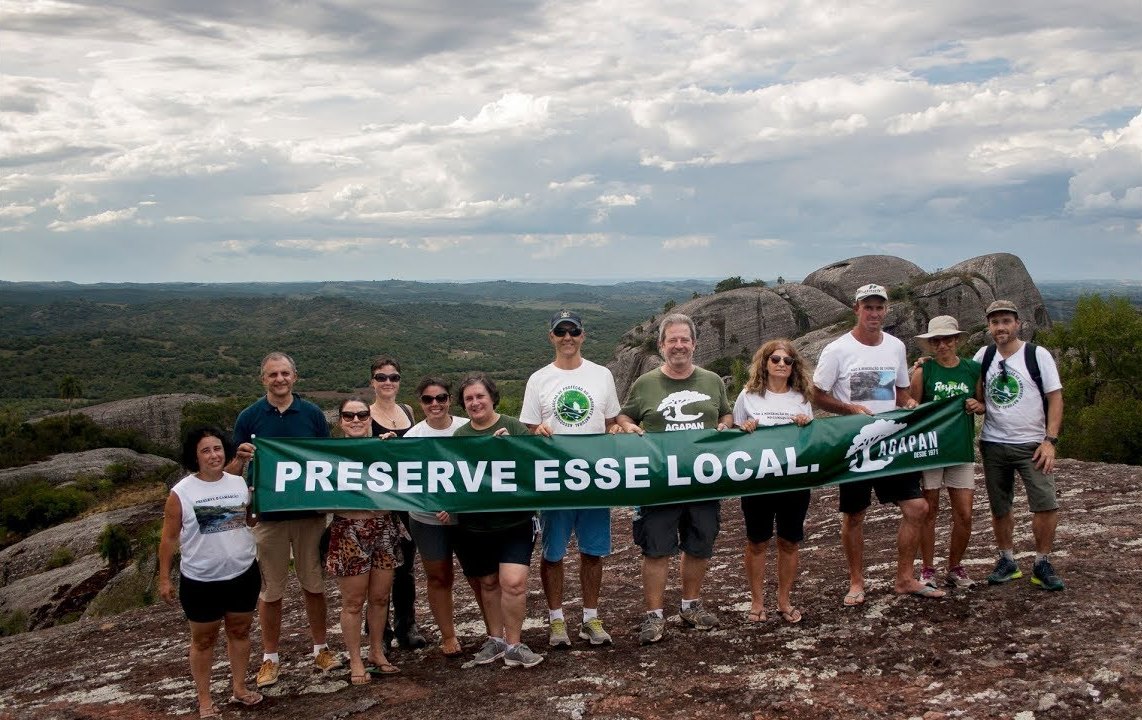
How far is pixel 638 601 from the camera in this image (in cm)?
863

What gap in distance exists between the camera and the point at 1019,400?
23.9 feet

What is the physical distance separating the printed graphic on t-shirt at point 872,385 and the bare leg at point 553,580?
9.82ft

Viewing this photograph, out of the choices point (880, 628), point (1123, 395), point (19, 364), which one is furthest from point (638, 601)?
point (19, 364)

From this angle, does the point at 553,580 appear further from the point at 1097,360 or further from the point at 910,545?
the point at 1097,360

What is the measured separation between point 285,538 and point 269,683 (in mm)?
1159

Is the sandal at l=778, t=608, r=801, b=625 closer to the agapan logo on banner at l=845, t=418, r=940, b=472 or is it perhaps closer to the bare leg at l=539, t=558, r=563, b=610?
the agapan logo on banner at l=845, t=418, r=940, b=472

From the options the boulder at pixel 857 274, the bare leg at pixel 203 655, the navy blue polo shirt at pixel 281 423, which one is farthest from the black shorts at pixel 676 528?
the boulder at pixel 857 274

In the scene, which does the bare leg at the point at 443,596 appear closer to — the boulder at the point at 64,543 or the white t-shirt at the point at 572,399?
the white t-shirt at the point at 572,399

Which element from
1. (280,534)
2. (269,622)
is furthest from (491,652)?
(280,534)

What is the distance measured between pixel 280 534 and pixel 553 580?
231 centimetres

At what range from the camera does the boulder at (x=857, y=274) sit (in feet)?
229

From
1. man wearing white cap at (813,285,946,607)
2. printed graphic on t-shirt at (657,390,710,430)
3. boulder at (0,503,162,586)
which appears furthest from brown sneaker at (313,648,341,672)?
boulder at (0,503,162,586)

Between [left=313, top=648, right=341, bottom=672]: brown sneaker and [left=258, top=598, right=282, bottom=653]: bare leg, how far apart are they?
1.17 ft

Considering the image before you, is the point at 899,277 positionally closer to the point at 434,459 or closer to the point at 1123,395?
the point at 1123,395
